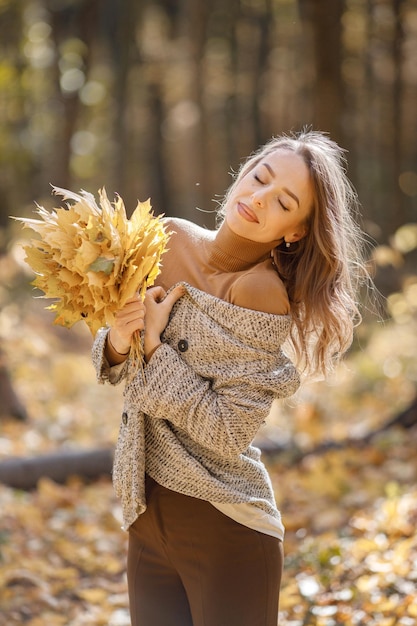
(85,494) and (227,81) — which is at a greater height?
(227,81)

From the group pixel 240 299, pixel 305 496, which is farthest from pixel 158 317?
pixel 305 496

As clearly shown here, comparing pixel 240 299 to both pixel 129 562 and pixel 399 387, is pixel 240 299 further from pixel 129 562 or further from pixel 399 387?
pixel 399 387

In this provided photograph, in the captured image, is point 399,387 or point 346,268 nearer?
point 346,268

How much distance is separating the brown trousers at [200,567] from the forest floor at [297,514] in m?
0.72

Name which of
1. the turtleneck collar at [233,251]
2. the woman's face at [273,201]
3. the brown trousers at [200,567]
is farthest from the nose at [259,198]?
the brown trousers at [200,567]

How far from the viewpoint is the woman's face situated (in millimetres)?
2268

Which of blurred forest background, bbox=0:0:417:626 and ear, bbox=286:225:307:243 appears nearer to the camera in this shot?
ear, bbox=286:225:307:243

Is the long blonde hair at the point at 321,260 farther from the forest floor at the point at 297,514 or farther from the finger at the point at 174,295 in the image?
the forest floor at the point at 297,514

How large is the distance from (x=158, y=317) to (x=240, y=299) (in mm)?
223

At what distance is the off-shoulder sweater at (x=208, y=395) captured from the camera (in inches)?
84.5

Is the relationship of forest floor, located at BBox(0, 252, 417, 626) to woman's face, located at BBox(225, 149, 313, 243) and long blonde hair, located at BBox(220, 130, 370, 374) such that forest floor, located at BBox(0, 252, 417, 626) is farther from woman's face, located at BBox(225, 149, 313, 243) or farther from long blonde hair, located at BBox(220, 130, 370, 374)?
woman's face, located at BBox(225, 149, 313, 243)

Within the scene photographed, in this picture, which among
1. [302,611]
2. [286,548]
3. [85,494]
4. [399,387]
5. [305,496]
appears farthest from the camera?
[399,387]

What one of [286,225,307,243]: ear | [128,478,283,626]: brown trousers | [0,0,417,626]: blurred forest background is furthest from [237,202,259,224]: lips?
[128,478,283,626]: brown trousers

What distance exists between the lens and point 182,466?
2.22 meters
